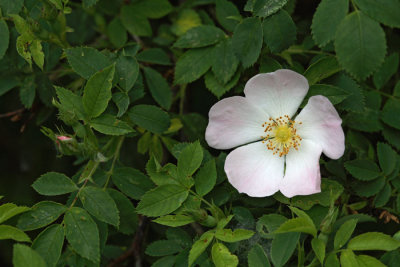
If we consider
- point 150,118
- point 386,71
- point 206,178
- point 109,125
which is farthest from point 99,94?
point 386,71

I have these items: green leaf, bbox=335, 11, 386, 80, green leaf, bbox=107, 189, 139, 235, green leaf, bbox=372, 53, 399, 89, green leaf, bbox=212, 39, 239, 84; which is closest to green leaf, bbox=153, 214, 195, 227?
green leaf, bbox=107, 189, 139, 235

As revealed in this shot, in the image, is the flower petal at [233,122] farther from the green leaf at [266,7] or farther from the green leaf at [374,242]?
the green leaf at [374,242]

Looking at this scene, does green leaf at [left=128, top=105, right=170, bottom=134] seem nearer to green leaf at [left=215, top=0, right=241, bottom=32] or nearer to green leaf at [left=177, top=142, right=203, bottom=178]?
green leaf at [left=177, top=142, right=203, bottom=178]

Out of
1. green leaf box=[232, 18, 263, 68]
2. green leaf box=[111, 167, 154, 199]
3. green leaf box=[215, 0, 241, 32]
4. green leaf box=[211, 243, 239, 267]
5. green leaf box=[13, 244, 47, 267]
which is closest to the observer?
green leaf box=[13, 244, 47, 267]

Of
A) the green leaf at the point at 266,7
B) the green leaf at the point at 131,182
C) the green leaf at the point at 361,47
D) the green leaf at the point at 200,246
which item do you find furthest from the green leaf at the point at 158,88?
the green leaf at the point at 361,47

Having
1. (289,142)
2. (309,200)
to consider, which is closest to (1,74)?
(289,142)
